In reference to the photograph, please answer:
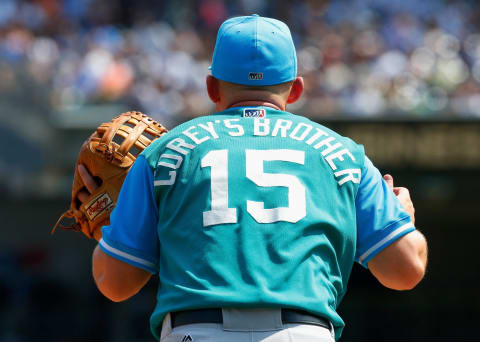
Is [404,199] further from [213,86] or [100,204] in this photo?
[100,204]

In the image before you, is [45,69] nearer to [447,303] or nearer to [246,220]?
[447,303]

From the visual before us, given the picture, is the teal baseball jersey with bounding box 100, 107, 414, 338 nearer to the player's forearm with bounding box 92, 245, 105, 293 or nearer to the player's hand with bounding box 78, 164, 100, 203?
the player's forearm with bounding box 92, 245, 105, 293

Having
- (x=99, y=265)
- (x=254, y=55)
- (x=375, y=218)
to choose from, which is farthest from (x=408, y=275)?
(x=99, y=265)

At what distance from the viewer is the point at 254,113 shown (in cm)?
246

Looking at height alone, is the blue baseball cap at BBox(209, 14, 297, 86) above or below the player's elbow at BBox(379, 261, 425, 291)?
above

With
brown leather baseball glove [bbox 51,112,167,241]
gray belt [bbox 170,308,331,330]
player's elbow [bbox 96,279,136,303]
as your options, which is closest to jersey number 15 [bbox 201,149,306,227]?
gray belt [bbox 170,308,331,330]

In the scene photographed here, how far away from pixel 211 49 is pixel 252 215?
9586mm

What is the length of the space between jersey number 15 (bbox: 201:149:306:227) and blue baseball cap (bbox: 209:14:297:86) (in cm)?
27

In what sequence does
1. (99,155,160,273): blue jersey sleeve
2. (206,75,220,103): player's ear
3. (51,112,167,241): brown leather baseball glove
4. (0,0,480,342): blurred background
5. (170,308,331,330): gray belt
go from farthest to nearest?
(0,0,480,342): blurred background → (51,112,167,241): brown leather baseball glove → (206,75,220,103): player's ear → (99,155,160,273): blue jersey sleeve → (170,308,331,330): gray belt

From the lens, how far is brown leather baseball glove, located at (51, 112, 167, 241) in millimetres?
2764

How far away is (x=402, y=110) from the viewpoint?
9.52 metres

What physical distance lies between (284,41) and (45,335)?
10299mm

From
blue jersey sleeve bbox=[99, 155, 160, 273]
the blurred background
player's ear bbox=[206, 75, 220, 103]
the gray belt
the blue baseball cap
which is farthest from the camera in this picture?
the blurred background

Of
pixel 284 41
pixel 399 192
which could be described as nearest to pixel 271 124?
pixel 284 41
